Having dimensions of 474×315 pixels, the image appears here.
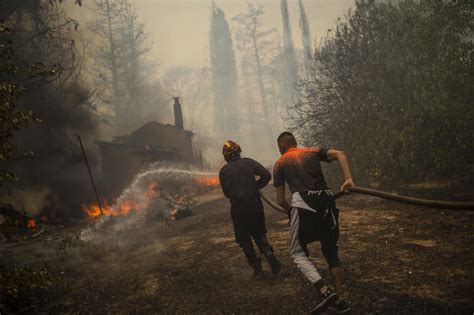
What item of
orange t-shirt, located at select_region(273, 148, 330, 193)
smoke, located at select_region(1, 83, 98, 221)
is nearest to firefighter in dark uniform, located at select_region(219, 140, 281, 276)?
orange t-shirt, located at select_region(273, 148, 330, 193)

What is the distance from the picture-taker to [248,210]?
5188 mm

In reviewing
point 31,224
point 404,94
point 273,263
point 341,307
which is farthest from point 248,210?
point 31,224

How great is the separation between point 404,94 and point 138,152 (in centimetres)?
1581

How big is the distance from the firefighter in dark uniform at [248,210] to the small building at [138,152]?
15.7 m

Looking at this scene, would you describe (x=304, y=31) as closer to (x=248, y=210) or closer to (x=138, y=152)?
(x=138, y=152)

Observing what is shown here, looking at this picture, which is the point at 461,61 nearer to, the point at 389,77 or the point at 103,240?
the point at 389,77

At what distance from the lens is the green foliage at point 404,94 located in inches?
441

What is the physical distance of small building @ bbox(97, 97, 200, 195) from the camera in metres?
21.7

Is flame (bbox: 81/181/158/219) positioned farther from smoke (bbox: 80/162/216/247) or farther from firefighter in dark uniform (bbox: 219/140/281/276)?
firefighter in dark uniform (bbox: 219/140/281/276)

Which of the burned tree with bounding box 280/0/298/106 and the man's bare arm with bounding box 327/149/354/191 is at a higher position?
the burned tree with bounding box 280/0/298/106

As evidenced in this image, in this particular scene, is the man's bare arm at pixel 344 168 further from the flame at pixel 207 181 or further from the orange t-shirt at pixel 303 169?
the flame at pixel 207 181

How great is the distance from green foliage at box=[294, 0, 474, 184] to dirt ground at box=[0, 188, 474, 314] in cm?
326

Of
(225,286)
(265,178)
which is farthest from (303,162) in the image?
(225,286)

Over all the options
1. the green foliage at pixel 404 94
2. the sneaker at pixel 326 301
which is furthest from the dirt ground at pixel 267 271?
the green foliage at pixel 404 94
